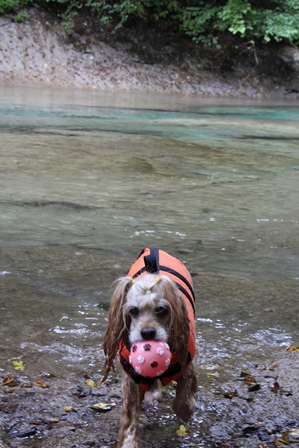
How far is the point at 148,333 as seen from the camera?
9.62 feet

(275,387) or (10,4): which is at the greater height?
(10,4)

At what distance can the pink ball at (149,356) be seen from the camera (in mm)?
2924

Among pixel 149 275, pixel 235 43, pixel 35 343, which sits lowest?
pixel 35 343

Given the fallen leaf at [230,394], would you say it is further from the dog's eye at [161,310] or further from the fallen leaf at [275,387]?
the dog's eye at [161,310]

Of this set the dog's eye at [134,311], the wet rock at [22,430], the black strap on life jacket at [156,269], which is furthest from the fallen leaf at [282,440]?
the wet rock at [22,430]

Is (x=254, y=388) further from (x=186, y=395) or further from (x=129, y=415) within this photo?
(x=129, y=415)

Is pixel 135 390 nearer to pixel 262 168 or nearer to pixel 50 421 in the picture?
pixel 50 421

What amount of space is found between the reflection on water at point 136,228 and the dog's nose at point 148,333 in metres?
1.05

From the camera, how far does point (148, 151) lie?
35.8ft

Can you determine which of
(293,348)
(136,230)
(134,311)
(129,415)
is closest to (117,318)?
(134,311)

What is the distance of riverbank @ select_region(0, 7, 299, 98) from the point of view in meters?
23.8

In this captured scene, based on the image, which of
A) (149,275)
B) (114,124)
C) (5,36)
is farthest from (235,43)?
(149,275)

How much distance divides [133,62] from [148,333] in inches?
913

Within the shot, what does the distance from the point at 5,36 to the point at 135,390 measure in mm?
22659
